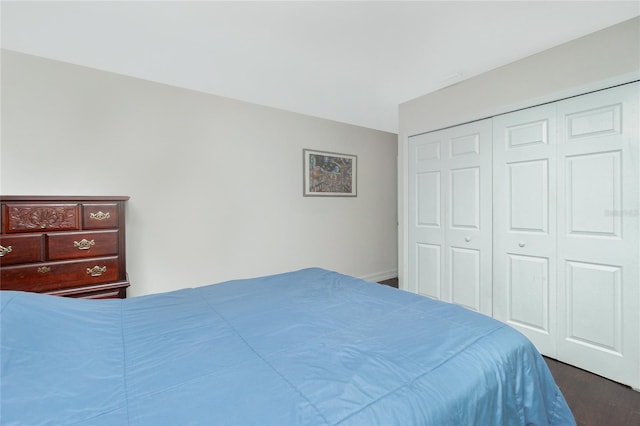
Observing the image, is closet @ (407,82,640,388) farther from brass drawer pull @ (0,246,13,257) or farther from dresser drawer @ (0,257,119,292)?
brass drawer pull @ (0,246,13,257)

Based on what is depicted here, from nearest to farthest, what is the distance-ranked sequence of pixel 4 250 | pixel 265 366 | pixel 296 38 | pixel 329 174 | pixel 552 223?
1. pixel 265 366
2. pixel 296 38
3. pixel 4 250
4. pixel 552 223
5. pixel 329 174

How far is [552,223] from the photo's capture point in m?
2.17

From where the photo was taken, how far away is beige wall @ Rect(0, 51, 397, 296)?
2.11 m

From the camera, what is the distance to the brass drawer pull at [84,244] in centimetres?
188

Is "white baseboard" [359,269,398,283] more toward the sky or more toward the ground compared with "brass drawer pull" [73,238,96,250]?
more toward the ground

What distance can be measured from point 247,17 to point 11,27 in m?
1.01

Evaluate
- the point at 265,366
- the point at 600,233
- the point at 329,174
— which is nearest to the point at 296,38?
the point at 265,366

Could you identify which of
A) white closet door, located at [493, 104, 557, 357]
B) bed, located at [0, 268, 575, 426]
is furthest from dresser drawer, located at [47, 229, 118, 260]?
white closet door, located at [493, 104, 557, 357]

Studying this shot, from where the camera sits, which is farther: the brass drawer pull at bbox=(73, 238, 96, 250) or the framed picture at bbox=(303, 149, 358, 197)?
the framed picture at bbox=(303, 149, 358, 197)

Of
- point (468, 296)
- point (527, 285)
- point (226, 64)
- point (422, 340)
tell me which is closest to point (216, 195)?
point (226, 64)

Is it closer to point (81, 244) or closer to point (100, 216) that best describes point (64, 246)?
point (81, 244)

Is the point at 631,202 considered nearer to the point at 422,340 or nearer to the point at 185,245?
the point at 422,340

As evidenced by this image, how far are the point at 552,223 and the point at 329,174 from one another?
239cm

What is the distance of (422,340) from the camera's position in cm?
104
